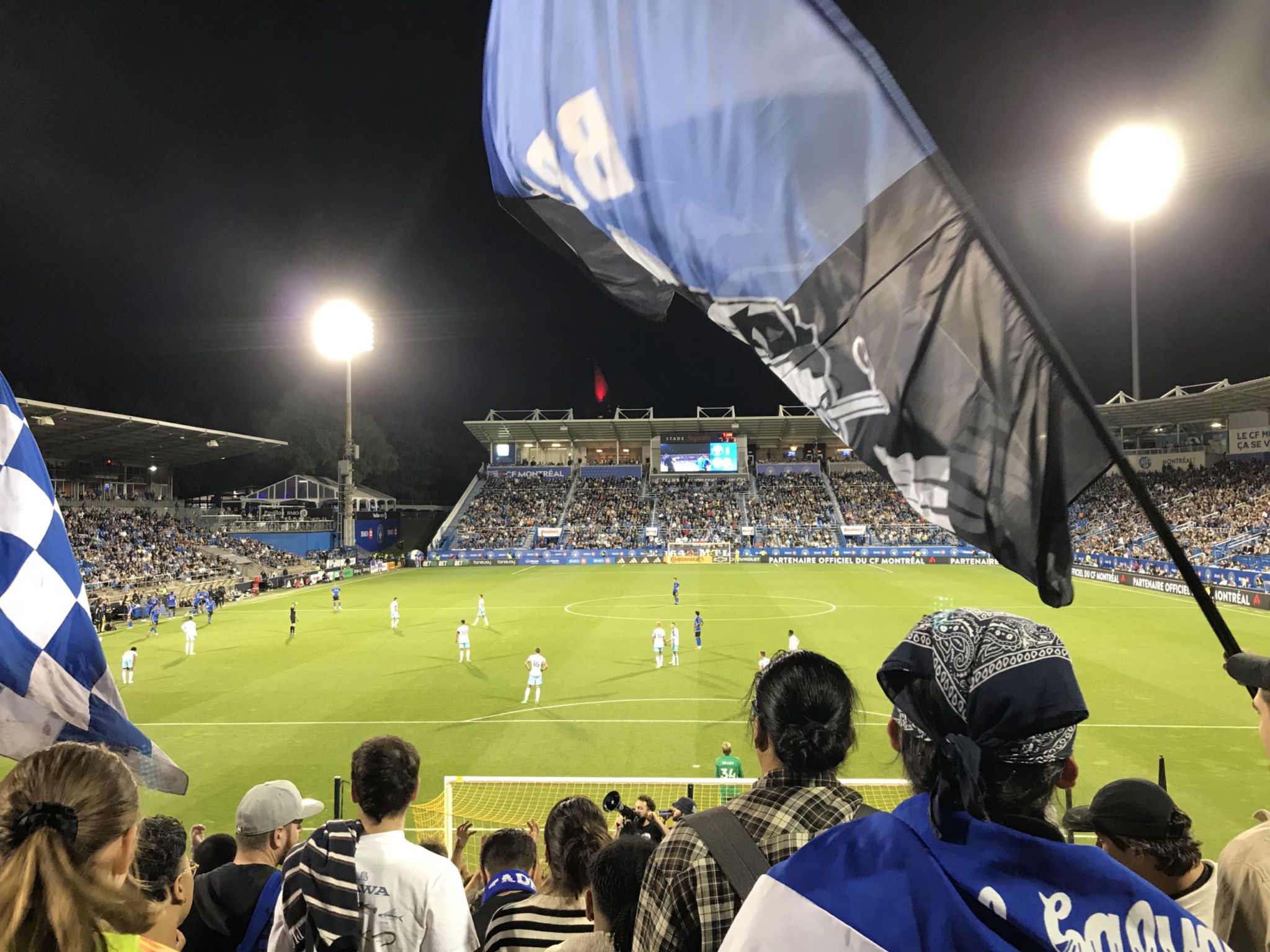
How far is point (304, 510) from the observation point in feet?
201

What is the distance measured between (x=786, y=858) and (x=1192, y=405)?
56634 mm

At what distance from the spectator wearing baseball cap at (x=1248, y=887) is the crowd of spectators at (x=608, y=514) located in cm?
5685

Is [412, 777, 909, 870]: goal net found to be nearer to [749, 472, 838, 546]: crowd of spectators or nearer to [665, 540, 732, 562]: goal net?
[665, 540, 732, 562]: goal net

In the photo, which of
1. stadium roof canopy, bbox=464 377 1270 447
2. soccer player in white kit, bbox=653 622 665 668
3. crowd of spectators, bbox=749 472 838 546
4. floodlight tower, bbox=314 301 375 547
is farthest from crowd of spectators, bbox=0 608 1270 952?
stadium roof canopy, bbox=464 377 1270 447

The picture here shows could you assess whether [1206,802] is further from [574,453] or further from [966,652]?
[574,453]

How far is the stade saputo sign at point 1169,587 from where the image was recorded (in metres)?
29.8

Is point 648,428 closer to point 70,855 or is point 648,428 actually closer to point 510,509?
point 510,509

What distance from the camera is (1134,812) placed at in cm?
291

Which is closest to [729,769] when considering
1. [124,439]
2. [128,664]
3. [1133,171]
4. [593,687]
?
[593,687]

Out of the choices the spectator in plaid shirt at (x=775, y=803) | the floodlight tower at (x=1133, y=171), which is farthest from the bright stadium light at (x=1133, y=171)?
the spectator in plaid shirt at (x=775, y=803)

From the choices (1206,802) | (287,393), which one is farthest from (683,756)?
(287,393)

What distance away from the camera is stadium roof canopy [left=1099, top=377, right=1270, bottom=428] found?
41.4 metres

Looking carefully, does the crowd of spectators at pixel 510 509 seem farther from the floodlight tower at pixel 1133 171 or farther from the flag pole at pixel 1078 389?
the flag pole at pixel 1078 389

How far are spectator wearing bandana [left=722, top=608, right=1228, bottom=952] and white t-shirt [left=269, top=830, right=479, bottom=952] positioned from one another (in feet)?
8.04
